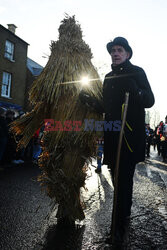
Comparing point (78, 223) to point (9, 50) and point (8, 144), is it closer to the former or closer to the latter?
point (8, 144)

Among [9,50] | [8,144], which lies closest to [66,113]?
[8,144]

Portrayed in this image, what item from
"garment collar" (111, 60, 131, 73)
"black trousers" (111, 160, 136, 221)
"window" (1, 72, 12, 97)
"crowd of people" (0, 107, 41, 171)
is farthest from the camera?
"window" (1, 72, 12, 97)

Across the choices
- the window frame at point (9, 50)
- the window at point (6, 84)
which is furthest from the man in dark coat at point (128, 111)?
the window frame at point (9, 50)

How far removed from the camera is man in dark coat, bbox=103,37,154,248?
2.64 m

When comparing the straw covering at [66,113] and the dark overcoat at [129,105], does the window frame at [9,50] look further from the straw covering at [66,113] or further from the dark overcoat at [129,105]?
the dark overcoat at [129,105]

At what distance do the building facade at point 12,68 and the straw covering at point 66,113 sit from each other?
17996mm

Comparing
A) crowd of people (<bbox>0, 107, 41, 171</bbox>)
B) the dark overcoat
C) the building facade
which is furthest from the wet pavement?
the building facade

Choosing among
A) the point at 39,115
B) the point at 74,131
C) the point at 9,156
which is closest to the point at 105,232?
the point at 74,131

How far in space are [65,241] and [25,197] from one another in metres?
1.81

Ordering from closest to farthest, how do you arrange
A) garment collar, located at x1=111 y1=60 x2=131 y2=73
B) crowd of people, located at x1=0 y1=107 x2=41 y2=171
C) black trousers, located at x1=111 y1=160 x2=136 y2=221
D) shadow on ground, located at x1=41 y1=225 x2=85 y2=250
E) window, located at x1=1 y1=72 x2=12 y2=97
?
1. shadow on ground, located at x1=41 y1=225 x2=85 y2=250
2. black trousers, located at x1=111 y1=160 x2=136 y2=221
3. garment collar, located at x1=111 y1=60 x2=131 y2=73
4. crowd of people, located at x1=0 y1=107 x2=41 y2=171
5. window, located at x1=1 y1=72 x2=12 y2=97

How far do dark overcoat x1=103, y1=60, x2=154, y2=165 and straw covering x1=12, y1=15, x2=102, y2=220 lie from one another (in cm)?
17

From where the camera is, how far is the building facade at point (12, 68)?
66.6 feet

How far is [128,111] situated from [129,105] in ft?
0.22

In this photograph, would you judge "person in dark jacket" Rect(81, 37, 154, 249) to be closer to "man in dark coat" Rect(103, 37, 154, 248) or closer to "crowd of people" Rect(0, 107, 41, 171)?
"man in dark coat" Rect(103, 37, 154, 248)
